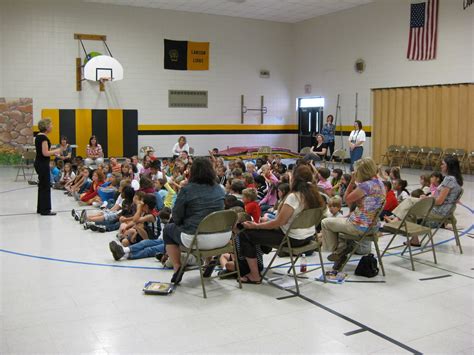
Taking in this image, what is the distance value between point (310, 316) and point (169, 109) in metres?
15.7

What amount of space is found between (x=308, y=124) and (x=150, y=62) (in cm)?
694

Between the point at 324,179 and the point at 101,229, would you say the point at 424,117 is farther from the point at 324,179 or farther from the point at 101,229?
the point at 101,229

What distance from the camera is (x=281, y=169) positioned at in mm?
10711

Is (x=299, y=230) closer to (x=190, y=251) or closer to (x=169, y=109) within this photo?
(x=190, y=251)

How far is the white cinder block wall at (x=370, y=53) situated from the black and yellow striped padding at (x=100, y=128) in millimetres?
7439

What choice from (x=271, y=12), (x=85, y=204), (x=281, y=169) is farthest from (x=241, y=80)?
(x=85, y=204)

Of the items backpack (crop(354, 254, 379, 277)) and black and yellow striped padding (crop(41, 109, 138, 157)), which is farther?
black and yellow striped padding (crop(41, 109, 138, 157))

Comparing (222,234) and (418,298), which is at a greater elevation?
(222,234)

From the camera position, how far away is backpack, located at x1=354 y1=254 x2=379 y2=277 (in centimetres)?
536

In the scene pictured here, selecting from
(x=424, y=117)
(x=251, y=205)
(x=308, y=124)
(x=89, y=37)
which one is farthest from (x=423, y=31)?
(x=251, y=205)

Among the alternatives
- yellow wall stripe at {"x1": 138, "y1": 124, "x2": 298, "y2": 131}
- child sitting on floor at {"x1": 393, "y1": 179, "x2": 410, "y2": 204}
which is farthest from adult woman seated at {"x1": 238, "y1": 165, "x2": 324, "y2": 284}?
yellow wall stripe at {"x1": 138, "y1": 124, "x2": 298, "y2": 131}

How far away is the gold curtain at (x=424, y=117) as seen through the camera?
14992 millimetres

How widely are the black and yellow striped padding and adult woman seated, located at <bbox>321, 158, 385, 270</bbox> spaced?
44.3 ft

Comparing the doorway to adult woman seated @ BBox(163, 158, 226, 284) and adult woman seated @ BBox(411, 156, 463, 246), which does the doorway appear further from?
adult woman seated @ BBox(163, 158, 226, 284)
